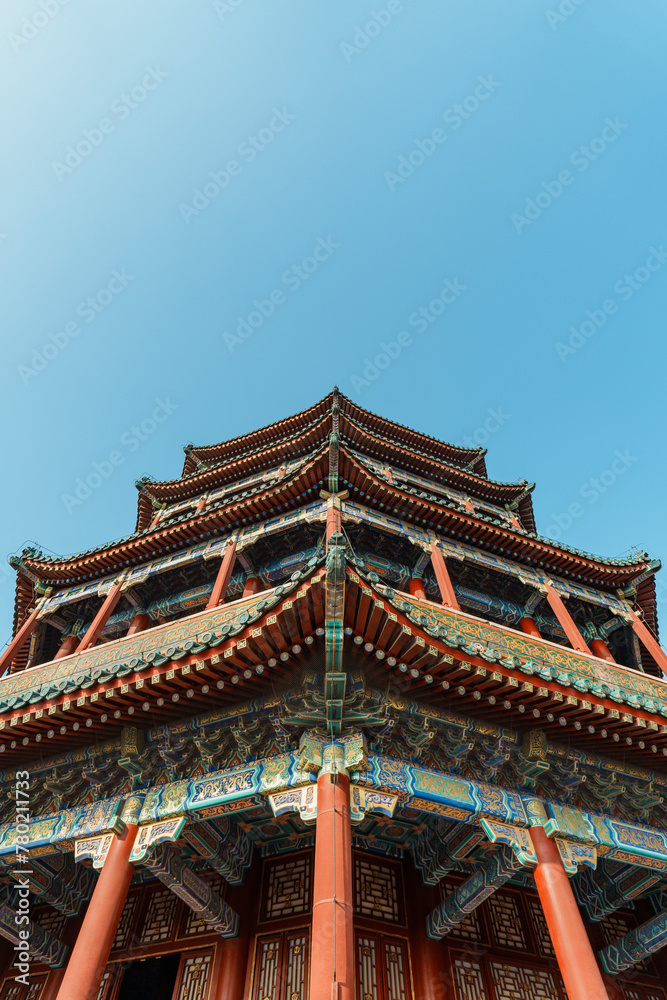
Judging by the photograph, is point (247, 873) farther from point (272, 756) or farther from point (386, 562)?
point (386, 562)

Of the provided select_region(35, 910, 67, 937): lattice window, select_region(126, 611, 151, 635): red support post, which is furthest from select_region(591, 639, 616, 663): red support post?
select_region(35, 910, 67, 937): lattice window

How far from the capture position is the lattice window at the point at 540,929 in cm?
782

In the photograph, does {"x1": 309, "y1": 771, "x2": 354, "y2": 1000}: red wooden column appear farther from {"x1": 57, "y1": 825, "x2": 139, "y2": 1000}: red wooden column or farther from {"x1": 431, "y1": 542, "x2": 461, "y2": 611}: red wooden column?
{"x1": 431, "y1": 542, "x2": 461, "y2": 611}: red wooden column

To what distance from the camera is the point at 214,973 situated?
23.3 feet

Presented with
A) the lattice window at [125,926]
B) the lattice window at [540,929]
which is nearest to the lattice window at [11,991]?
the lattice window at [125,926]

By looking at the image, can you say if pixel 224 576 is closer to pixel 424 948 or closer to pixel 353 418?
pixel 424 948

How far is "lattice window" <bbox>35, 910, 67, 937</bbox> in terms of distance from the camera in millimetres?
8109

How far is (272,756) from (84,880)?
3893mm

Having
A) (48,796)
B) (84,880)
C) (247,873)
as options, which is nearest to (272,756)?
(247,873)

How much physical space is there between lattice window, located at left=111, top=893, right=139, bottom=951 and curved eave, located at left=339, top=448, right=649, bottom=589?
25.1 ft

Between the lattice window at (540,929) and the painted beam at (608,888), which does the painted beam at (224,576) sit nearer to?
the lattice window at (540,929)

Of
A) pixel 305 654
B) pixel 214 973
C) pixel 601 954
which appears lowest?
pixel 214 973

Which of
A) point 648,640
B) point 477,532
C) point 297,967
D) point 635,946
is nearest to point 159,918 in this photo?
point 297,967

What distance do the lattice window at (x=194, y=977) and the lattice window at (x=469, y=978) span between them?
2.91m
